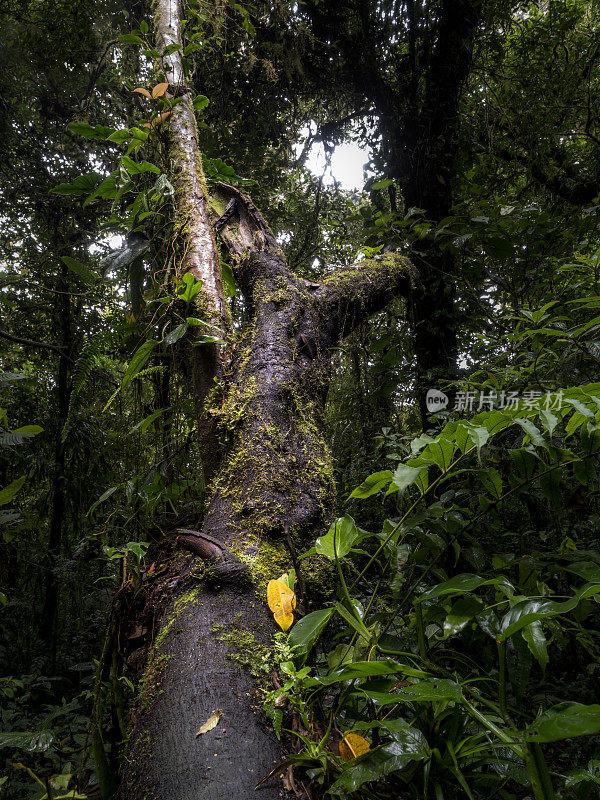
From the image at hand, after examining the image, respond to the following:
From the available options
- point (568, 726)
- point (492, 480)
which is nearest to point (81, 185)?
point (492, 480)

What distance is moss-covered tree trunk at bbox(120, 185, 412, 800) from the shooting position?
2.36ft

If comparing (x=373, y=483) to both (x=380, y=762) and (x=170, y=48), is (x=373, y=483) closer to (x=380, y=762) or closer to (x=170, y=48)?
(x=380, y=762)

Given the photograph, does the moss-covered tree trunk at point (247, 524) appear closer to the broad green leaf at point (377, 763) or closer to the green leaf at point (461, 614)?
the broad green leaf at point (377, 763)

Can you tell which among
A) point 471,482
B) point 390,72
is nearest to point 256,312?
point 471,482

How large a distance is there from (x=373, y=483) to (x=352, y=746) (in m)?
0.46

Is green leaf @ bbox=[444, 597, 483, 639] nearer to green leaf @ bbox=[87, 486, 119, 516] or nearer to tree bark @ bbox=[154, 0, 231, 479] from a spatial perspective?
tree bark @ bbox=[154, 0, 231, 479]

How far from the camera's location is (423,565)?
1.08 m

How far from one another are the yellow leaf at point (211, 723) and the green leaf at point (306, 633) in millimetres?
165

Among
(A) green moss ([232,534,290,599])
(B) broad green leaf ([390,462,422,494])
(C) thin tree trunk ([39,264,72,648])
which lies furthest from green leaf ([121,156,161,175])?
(C) thin tree trunk ([39,264,72,648])

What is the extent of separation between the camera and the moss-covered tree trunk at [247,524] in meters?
0.72

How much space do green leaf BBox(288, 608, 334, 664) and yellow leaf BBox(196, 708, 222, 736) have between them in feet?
0.54

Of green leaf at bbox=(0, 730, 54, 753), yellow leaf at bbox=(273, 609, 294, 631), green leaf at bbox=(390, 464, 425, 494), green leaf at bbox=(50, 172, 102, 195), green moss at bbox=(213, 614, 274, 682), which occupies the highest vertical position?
green leaf at bbox=(50, 172, 102, 195)

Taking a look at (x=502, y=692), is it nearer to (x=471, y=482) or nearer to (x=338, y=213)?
(x=471, y=482)

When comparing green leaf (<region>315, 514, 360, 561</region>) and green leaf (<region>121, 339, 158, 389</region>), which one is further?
green leaf (<region>121, 339, 158, 389</region>)
